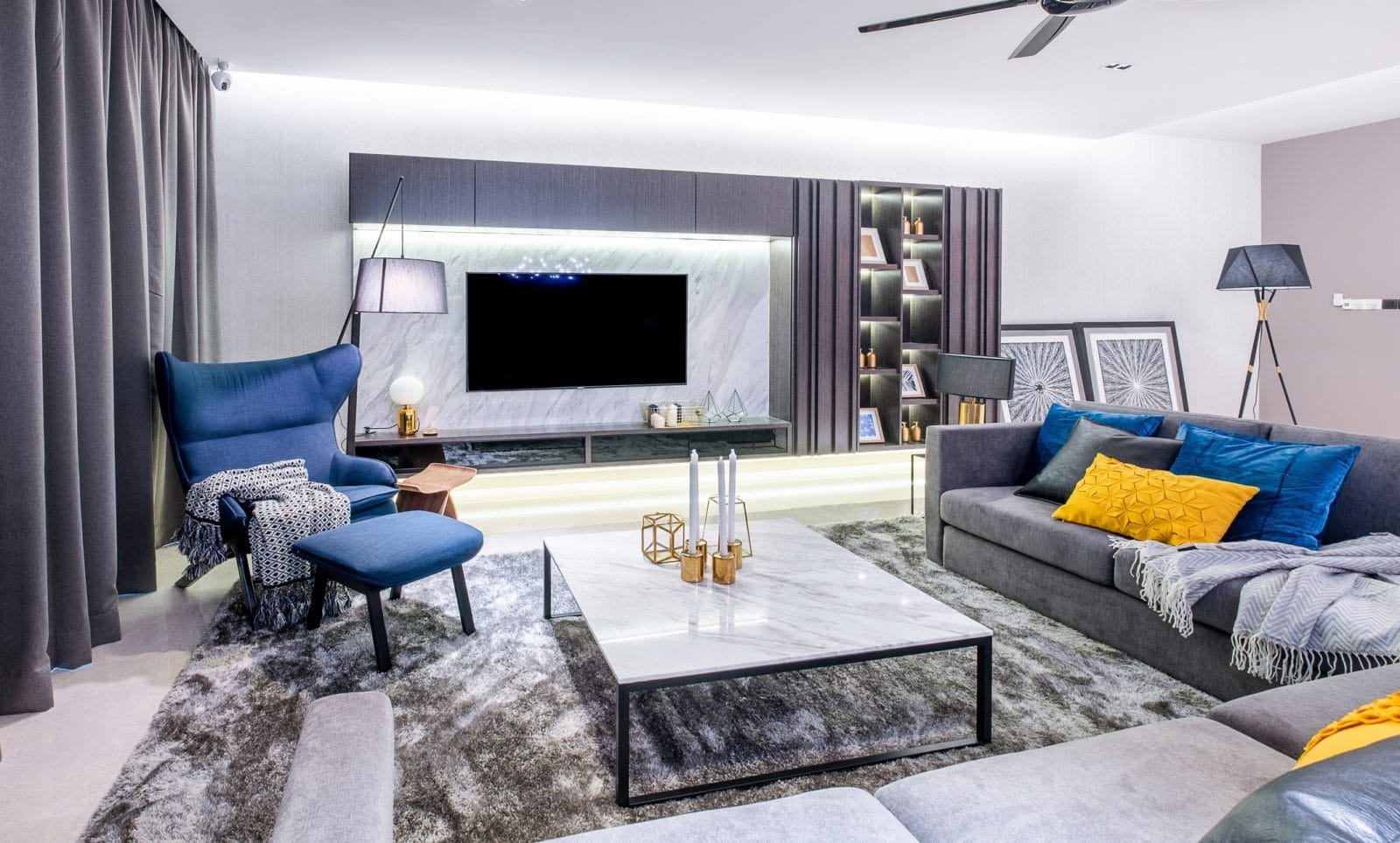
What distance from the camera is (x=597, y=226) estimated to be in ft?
15.9

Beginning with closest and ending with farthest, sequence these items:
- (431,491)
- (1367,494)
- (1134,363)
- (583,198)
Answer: (1367,494) → (431,491) → (583,198) → (1134,363)

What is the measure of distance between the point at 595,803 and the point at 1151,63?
444 centimetres

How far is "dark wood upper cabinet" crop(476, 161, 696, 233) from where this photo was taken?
466 centimetres

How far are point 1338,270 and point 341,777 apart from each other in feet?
23.4

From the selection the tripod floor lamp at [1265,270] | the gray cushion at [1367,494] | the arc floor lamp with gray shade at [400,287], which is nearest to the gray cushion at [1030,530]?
the gray cushion at [1367,494]

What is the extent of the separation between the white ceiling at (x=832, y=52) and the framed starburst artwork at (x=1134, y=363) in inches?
64.1

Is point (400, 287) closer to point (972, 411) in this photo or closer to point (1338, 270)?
point (972, 411)

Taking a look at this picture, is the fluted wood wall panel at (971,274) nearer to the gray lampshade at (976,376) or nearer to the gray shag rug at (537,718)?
the gray lampshade at (976,376)

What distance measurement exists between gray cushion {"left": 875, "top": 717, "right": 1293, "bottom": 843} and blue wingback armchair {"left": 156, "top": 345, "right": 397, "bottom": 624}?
2585mm

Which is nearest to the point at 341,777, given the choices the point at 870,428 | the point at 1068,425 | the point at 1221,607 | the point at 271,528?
the point at 271,528

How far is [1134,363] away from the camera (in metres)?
6.33

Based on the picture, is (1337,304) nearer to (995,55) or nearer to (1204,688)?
A: (995,55)

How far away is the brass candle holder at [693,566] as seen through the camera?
246cm

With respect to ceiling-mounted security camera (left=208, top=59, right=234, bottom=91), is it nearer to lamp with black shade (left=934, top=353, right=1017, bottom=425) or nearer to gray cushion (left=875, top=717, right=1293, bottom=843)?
lamp with black shade (left=934, top=353, right=1017, bottom=425)
